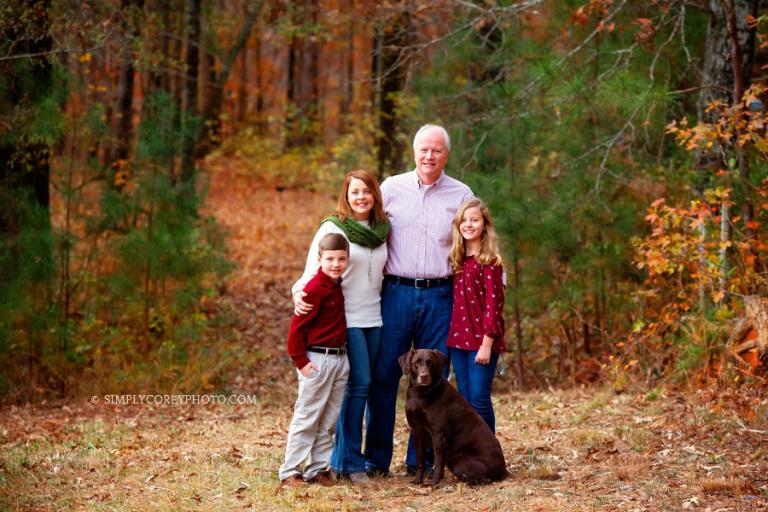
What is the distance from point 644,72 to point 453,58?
264 cm

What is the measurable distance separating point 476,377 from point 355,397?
32.1 inches

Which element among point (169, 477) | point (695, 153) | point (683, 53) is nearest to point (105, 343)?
point (169, 477)

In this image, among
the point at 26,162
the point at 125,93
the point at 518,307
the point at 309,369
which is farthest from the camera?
the point at 125,93

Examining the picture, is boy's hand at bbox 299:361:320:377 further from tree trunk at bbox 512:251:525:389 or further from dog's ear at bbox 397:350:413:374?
tree trunk at bbox 512:251:525:389

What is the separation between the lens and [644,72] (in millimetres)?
10984

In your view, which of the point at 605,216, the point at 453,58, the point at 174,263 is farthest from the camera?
the point at 453,58

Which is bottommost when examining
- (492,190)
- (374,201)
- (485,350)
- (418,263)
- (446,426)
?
(446,426)

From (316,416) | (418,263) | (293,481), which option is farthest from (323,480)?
(418,263)

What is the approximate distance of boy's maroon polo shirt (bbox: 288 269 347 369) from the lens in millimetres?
5648

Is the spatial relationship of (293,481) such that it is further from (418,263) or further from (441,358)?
(418,263)

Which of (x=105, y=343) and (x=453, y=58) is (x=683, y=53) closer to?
(x=453, y=58)

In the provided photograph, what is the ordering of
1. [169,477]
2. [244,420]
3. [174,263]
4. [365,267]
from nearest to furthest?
[365,267], [169,477], [244,420], [174,263]

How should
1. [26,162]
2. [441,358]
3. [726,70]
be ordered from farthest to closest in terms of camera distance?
[26,162]
[726,70]
[441,358]

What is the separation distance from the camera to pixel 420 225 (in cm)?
593
